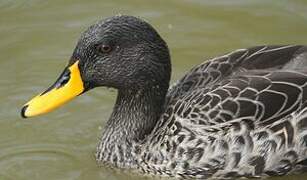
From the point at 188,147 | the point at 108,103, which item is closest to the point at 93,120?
the point at 108,103

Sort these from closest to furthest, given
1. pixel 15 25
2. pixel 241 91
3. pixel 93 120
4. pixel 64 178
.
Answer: pixel 241 91
pixel 64 178
pixel 93 120
pixel 15 25

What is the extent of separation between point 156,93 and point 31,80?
1864 millimetres

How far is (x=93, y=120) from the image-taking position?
7.43 meters

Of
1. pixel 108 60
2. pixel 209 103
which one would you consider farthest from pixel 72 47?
pixel 209 103

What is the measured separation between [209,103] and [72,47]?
253 cm

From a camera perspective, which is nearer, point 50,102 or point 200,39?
point 50,102

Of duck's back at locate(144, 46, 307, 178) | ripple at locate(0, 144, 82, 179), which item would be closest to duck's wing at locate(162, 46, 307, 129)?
duck's back at locate(144, 46, 307, 178)

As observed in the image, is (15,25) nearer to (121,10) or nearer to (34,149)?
(121,10)

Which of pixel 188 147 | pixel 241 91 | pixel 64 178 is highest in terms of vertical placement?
pixel 241 91

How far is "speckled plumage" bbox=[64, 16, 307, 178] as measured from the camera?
20.2 ft

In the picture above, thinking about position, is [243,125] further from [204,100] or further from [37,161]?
[37,161]

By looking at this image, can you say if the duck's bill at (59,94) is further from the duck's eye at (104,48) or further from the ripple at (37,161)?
the ripple at (37,161)

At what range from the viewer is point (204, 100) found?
6270mm

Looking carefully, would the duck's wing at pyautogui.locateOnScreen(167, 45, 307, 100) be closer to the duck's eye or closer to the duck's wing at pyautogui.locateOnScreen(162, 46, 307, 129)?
the duck's wing at pyautogui.locateOnScreen(162, 46, 307, 129)
